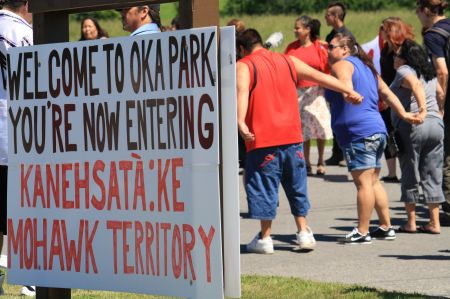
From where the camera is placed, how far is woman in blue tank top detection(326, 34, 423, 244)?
9.53 meters

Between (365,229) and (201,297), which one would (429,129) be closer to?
(365,229)

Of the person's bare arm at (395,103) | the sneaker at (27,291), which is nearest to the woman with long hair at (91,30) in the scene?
the person's bare arm at (395,103)

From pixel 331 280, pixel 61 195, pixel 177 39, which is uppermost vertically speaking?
pixel 177 39

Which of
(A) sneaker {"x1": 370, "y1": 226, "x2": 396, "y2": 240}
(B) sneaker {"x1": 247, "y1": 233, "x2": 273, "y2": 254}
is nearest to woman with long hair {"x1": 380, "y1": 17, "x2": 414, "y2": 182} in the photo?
(A) sneaker {"x1": 370, "y1": 226, "x2": 396, "y2": 240}

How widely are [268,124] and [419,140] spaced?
5.89 ft

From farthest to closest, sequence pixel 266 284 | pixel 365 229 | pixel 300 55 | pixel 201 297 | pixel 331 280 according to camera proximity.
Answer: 1. pixel 300 55
2. pixel 365 229
3. pixel 331 280
4. pixel 266 284
5. pixel 201 297

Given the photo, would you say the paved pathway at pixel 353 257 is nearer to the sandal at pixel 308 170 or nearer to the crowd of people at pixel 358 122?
the crowd of people at pixel 358 122

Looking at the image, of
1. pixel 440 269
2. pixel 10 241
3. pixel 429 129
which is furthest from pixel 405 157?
pixel 10 241

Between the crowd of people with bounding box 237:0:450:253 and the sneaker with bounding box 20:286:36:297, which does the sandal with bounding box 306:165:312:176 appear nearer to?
the crowd of people with bounding box 237:0:450:253

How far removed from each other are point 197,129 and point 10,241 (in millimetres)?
1258

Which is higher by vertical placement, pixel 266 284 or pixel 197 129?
pixel 197 129

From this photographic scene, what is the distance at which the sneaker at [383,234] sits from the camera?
9.90 metres

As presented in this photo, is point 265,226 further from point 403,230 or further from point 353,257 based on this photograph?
point 403,230

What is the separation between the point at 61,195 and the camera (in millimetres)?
5543
